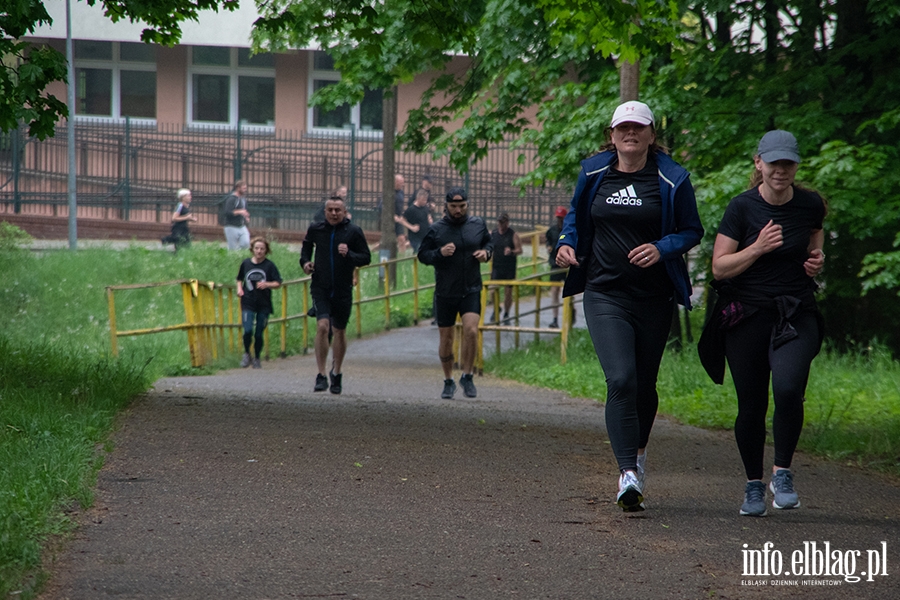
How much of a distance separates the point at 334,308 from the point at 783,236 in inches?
246

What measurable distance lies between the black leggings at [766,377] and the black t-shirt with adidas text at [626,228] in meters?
0.47

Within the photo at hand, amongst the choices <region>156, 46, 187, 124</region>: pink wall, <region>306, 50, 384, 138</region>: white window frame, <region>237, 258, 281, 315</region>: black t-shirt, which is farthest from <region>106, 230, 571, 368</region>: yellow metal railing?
<region>156, 46, 187, 124</region>: pink wall

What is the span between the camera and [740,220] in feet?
17.9

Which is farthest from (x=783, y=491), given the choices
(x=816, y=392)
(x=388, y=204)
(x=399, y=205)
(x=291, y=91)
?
(x=291, y=91)

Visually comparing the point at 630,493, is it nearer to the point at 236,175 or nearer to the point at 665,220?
the point at 665,220

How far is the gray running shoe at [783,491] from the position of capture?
5402mm

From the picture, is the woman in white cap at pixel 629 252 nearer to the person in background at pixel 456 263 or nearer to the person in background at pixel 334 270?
the person in background at pixel 456 263

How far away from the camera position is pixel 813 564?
455cm

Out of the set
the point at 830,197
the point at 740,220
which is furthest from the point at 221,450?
the point at 830,197

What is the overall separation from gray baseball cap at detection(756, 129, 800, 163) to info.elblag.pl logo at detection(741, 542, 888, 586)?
5.52ft

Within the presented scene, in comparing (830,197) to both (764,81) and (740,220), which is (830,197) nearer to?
(764,81)

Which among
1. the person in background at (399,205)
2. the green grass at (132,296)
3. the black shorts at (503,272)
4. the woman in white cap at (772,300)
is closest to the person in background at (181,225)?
the green grass at (132,296)

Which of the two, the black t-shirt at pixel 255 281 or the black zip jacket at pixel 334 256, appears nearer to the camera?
the black zip jacket at pixel 334 256

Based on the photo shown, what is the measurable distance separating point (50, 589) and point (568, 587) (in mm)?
1770
